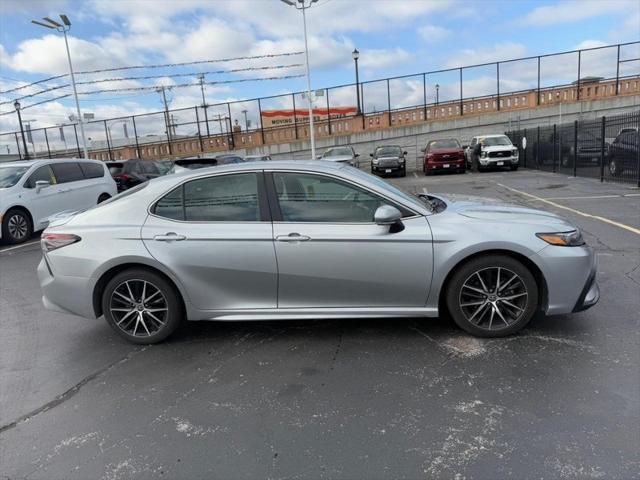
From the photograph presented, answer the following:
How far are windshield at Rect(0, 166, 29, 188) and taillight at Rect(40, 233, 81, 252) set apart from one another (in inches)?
268

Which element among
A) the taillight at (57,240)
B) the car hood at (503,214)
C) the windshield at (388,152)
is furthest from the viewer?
the windshield at (388,152)

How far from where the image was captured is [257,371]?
11.6 feet

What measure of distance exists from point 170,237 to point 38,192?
7849mm

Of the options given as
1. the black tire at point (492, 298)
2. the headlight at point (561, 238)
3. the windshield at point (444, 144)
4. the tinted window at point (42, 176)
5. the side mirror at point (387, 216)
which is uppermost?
the tinted window at point (42, 176)

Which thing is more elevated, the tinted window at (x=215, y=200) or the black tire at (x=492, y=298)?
the tinted window at (x=215, y=200)

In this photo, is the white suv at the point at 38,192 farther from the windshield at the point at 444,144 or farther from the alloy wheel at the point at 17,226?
the windshield at the point at 444,144

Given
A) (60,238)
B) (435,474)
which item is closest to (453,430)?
(435,474)

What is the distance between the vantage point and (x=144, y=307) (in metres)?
4.02

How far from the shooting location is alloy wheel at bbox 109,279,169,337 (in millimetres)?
4008

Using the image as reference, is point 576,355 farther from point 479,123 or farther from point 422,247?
point 479,123

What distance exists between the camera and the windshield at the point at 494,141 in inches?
912

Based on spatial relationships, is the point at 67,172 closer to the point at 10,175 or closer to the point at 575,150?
the point at 10,175

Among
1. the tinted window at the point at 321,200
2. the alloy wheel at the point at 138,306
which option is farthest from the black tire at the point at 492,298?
the alloy wheel at the point at 138,306

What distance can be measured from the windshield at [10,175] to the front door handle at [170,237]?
763cm
